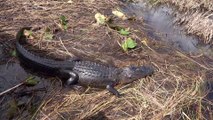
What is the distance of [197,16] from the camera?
630cm

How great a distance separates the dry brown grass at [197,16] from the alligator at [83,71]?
2106mm

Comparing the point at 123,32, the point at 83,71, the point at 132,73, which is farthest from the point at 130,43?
the point at 83,71

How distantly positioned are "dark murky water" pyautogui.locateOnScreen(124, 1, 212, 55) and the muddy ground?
0.20m

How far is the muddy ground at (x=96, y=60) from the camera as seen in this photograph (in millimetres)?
3918

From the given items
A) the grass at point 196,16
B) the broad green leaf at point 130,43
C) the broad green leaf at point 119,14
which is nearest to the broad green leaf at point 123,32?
the broad green leaf at point 130,43

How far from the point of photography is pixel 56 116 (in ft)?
12.3

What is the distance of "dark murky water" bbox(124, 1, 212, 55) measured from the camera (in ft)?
19.2

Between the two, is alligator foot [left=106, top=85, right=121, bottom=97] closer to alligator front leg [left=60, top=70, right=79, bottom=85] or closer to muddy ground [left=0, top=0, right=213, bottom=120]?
muddy ground [left=0, top=0, right=213, bottom=120]

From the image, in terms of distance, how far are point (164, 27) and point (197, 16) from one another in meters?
0.63

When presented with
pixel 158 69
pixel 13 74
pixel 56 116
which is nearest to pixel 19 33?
pixel 13 74

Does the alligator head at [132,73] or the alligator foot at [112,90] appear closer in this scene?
the alligator foot at [112,90]

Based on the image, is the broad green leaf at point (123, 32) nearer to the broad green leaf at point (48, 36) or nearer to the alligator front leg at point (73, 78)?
the broad green leaf at point (48, 36)

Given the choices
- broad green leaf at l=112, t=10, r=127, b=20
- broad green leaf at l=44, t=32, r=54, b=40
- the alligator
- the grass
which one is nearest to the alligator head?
the alligator

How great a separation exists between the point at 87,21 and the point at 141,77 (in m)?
1.77
